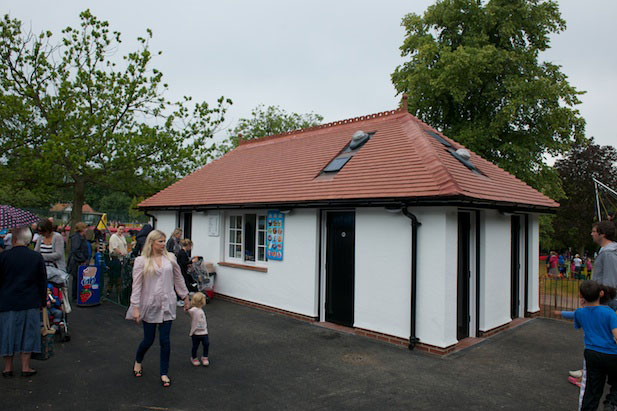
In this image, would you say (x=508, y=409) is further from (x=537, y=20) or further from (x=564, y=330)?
(x=537, y=20)

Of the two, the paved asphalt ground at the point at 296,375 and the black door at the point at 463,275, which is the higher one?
the black door at the point at 463,275

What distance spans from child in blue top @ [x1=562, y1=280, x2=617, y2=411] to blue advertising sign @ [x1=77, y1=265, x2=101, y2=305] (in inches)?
377

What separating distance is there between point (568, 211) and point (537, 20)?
18282 millimetres

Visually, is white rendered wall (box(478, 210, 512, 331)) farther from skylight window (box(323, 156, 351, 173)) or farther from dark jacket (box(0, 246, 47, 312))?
dark jacket (box(0, 246, 47, 312))

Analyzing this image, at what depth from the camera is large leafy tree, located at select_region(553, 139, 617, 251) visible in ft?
99.8

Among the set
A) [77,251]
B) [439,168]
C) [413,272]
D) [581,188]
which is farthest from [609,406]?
[581,188]

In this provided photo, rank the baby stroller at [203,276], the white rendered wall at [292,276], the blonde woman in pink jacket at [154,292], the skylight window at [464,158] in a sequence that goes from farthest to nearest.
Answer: the baby stroller at [203,276]
the skylight window at [464,158]
the white rendered wall at [292,276]
the blonde woman in pink jacket at [154,292]

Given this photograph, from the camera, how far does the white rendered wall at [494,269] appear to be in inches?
318

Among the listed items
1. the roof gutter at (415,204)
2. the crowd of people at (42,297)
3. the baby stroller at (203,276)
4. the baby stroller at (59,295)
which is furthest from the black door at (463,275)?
the baby stroller at (59,295)

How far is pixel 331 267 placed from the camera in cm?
881

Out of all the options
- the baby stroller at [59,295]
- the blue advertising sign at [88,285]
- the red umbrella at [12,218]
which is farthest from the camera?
the blue advertising sign at [88,285]

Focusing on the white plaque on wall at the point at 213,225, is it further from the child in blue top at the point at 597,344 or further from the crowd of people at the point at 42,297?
the child in blue top at the point at 597,344

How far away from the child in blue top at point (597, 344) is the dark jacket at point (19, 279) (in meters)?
6.57

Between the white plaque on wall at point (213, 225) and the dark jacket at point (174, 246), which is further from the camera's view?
the white plaque on wall at point (213, 225)
